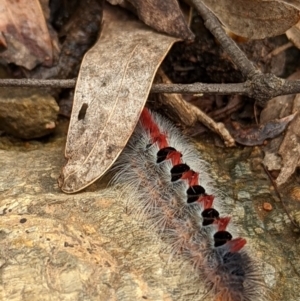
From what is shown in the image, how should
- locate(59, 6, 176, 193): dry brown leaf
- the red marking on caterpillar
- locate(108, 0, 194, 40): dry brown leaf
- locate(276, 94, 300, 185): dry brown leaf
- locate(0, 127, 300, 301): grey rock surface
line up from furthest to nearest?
locate(108, 0, 194, 40): dry brown leaf, locate(276, 94, 300, 185): dry brown leaf, locate(59, 6, 176, 193): dry brown leaf, the red marking on caterpillar, locate(0, 127, 300, 301): grey rock surface

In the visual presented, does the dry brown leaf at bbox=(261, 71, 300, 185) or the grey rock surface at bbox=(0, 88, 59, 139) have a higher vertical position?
the dry brown leaf at bbox=(261, 71, 300, 185)

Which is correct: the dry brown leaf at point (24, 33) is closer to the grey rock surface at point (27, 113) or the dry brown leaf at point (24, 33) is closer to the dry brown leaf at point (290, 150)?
the grey rock surface at point (27, 113)

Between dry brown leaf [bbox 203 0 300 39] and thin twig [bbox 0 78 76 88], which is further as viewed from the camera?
dry brown leaf [bbox 203 0 300 39]

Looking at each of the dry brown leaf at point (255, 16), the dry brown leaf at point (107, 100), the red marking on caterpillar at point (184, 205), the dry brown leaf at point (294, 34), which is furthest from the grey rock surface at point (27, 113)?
the dry brown leaf at point (294, 34)

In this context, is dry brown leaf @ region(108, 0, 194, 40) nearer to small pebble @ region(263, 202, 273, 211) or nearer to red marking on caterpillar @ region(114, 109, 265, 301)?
red marking on caterpillar @ region(114, 109, 265, 301)

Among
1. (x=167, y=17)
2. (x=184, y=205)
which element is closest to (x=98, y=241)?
(x=184, y=205)

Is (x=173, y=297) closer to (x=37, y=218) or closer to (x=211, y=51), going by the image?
(x=37, y=218)

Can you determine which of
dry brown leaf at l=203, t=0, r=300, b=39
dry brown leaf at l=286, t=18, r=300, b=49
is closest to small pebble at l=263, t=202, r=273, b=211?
dry brown leaf at l=203, t=0, r=300, b=39

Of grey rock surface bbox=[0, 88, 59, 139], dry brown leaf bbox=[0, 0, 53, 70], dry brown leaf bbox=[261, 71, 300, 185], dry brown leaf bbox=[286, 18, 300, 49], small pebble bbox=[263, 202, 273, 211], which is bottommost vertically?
grey rock surface bbox=[0, 88, 59, 139]
